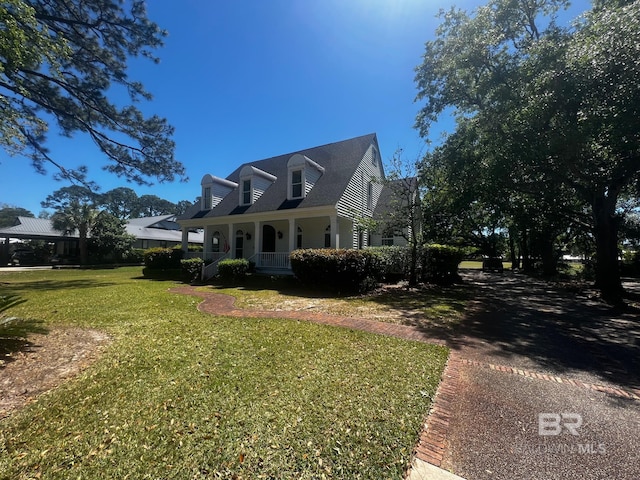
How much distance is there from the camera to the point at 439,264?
46.0 feet

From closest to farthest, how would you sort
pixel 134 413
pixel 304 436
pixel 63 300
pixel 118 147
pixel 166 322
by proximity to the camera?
pixel 304 436 → pixel 134 413 → pixel 166 322 → pixel 63 300 → pixel 118 147

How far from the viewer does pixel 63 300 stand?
8.44m

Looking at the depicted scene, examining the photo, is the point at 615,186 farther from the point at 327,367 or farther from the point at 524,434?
the point at 327,367

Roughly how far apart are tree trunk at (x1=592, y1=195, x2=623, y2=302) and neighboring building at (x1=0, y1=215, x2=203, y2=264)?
24252 mm

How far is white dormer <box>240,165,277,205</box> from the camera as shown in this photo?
628 inches

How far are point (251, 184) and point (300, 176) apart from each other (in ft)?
10.7

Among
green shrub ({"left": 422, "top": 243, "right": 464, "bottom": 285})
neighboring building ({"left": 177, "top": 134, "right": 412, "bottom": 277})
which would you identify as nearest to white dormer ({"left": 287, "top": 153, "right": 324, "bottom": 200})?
neighboring building ({"left": 177, "top": 134, "right": 412, "bottom": 277})

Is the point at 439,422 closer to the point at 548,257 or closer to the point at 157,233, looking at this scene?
the point at 548,257

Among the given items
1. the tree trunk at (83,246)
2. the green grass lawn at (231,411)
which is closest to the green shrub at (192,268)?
the green grass lawn at (231,411)

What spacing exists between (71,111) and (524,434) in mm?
18254

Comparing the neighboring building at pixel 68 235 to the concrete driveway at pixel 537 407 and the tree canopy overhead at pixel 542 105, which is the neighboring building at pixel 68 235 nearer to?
the tree canopy overhead at pixel 542 105

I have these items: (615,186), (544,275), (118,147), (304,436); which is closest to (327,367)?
(304,436)

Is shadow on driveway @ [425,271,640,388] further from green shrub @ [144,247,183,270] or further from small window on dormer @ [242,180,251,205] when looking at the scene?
green shrub @ [144,247,183,270]

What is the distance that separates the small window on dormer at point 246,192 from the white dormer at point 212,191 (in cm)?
263
